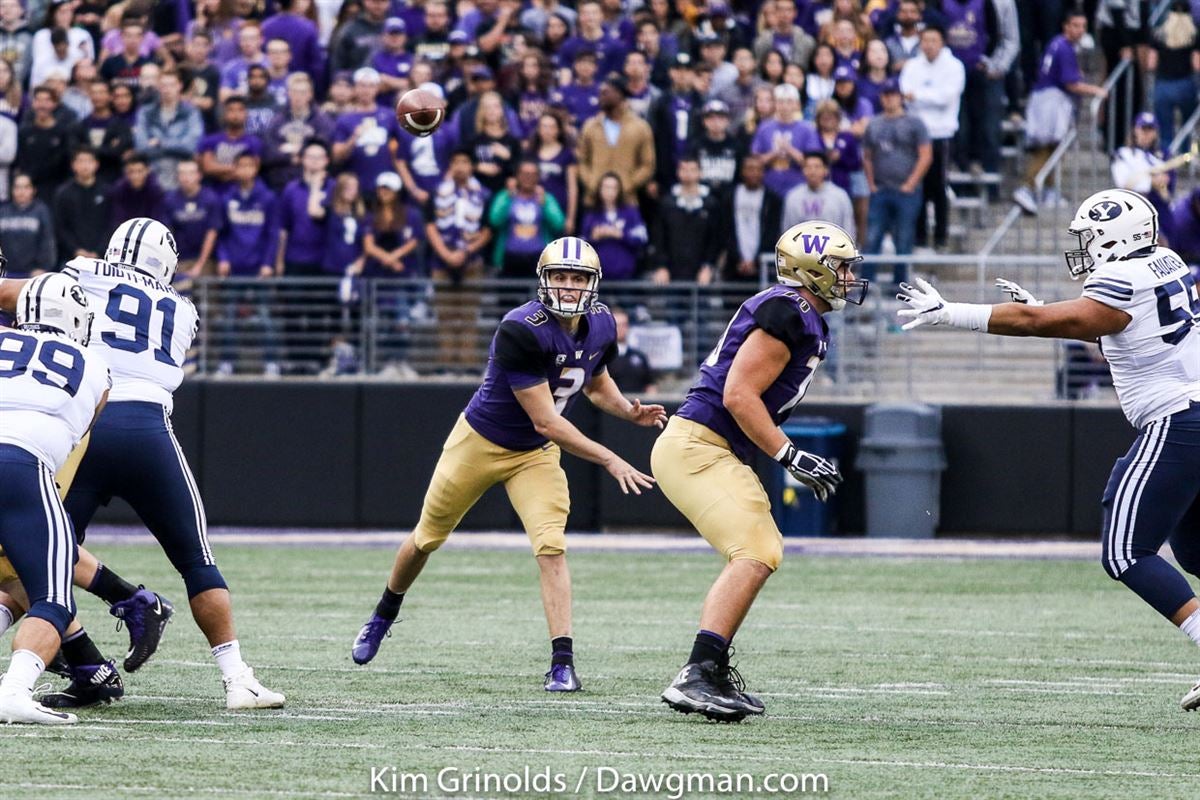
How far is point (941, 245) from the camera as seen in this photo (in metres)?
16.9

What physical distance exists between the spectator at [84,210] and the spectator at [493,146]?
3011 millimetres

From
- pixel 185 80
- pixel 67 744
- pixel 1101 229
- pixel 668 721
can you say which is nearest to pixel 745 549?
pixel 668 721

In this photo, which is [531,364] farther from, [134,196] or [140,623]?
[134,196]

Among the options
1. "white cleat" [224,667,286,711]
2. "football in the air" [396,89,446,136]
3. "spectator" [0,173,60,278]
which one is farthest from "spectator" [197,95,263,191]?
"white cleat" [224,667,286,711]

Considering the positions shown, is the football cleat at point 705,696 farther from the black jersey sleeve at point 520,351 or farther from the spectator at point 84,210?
the spectator at point 84,210

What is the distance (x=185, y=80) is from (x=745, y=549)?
11.3 meters

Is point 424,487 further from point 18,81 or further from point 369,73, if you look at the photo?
point 18,81

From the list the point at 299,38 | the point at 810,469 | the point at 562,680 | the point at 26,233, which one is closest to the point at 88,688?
the point at 562,680

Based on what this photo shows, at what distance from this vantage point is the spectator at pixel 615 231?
15727mm

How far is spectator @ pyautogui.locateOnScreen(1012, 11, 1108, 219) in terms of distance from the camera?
17.6 meters

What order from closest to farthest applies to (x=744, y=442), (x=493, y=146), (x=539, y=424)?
(x=744, y=442) < (x=539, y=424) < (x=493, y=146)

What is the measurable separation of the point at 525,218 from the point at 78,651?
8748 mm

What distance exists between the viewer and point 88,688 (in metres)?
7.42

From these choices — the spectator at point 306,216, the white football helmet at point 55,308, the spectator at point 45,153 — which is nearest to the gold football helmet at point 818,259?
the white football helmet at point 55,308
